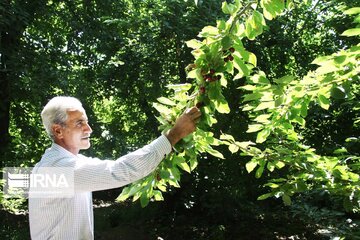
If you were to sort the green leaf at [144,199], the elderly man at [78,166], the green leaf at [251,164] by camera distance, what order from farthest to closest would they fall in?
the green leaf at [251,164] < the green leaf at [144,199] < the elderly man at [78,166]

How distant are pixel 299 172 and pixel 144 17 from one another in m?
5.23

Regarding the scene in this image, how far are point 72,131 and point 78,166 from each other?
29cm

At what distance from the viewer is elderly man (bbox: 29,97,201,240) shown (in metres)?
1.57

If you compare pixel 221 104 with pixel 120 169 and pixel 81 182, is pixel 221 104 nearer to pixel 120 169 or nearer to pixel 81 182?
pixel 120 169

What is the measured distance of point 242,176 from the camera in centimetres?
679

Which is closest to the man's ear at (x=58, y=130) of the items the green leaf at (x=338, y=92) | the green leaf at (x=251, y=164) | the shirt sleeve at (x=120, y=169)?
the shirt sleeve at (x=120, y=169)

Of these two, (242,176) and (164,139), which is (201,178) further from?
(164,139)

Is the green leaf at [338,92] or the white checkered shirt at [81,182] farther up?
the green leaf at [338,92]

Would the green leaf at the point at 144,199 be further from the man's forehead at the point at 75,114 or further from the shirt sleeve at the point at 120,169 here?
the man's forehead at the point at 75,114

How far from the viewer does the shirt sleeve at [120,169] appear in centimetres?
155

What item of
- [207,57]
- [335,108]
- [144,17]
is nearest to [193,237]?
[335,108]

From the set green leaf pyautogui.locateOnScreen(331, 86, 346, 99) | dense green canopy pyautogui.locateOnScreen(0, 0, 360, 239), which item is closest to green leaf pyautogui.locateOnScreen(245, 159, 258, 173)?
green leaf pyautogui.locateOnScreen(331, 86, 346, 99)

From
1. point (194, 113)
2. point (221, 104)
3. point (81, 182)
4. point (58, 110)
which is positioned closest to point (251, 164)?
point (221, 104)

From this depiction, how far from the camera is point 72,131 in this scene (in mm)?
1854
